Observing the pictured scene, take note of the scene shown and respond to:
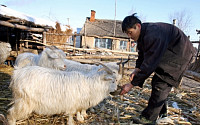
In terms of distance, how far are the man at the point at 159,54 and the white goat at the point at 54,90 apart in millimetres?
537

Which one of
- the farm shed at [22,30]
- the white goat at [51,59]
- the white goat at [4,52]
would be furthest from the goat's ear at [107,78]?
the white goat at [4,52]

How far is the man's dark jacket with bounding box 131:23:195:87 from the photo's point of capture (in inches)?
91.7

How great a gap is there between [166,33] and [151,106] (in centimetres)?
142

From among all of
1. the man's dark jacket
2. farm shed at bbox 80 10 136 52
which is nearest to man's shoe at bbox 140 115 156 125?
the man's dark jacket

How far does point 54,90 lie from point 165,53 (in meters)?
2.13

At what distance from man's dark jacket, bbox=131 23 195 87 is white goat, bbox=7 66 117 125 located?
74cm

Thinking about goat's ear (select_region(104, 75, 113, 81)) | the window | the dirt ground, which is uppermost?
the window

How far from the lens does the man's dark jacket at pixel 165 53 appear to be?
2.33 meters

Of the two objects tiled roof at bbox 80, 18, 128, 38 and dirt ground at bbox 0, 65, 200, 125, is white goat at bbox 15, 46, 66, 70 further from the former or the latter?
tiled roof at bbox 80, 18, 128, 38

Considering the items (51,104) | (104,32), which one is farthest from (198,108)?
(104,32)

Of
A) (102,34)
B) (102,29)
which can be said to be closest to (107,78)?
(102,34)

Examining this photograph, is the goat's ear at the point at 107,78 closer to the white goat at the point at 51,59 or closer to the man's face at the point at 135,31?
the man's face at the point at 135,31

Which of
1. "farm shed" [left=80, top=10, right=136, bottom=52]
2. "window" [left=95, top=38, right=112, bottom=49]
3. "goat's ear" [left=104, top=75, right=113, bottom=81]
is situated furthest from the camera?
"window" [left=95, top=38, right=112, bottom=49]

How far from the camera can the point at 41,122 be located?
297 centimetres
